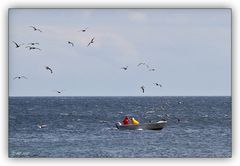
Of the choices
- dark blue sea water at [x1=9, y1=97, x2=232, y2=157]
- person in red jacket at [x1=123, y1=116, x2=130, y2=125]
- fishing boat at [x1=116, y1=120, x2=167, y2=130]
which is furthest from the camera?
person in red jacket at [x1=123, y1=116, x2=130, y2=125]

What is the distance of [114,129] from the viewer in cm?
2889

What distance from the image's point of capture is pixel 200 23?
28562mm

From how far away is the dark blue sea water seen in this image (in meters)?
28.5

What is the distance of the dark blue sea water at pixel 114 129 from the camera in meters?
28.5

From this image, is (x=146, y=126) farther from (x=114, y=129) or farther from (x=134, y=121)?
(x=114, y=129)

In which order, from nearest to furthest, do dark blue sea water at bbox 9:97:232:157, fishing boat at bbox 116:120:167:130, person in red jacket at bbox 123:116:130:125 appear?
dark blue sea water at bbox 9:97:232:157, fishing boat at bbox 116:120:167:130, person in red jacket at bbox 123:116:130:125

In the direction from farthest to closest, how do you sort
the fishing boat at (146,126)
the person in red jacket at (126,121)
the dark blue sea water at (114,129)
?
the person in red jacket at (126,121) < the fishing boat at (146,126) < the dark blue sea water at (114,129)

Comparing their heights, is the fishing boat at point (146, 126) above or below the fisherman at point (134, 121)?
below

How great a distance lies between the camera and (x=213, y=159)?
28453mm

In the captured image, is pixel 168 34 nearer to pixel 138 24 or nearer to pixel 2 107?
pixel 138 24

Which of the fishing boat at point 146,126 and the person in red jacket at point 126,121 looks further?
the person in red jacket at point 126,121

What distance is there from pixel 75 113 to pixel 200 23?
188cm

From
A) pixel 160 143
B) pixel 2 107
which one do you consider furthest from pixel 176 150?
pixel 2 107

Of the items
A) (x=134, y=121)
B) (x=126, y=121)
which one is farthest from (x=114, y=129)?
(x=134, y=121)
